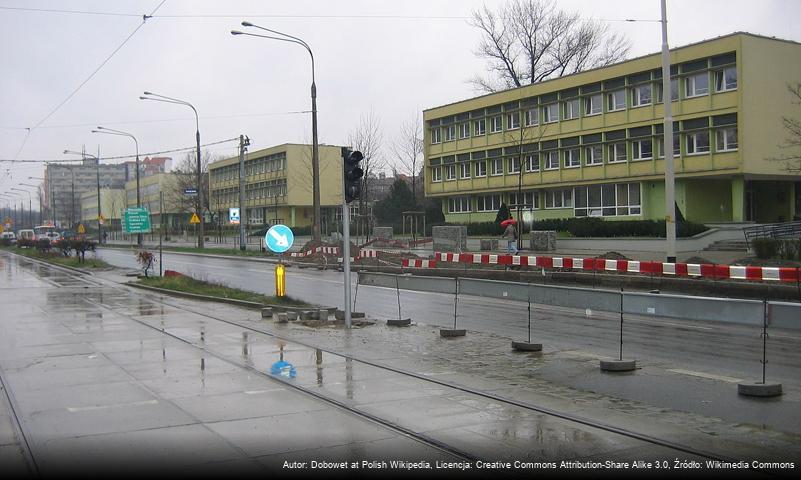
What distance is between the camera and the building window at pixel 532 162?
50.7 meters

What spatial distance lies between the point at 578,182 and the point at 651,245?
39.2 ft

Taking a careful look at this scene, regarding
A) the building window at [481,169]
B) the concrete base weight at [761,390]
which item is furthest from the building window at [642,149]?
the concrete base weight at [761,390]

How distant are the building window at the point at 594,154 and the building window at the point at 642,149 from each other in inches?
99.7

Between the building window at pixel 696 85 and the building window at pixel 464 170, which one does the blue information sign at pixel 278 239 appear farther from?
the building window at pixel 464 170

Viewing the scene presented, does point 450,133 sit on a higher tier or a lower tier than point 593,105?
higher

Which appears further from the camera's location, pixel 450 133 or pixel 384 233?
pixel 450 133

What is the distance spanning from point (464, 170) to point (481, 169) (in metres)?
2.15

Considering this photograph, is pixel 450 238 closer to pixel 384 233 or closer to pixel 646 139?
pixel 384 233

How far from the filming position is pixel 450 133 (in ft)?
196

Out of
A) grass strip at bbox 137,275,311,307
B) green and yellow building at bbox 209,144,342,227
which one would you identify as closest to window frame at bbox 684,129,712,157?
grass strip at bbox 137,275,311,307

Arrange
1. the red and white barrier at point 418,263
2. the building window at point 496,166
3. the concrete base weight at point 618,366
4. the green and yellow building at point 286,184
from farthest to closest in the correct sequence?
the green and yellow building at point 286,184
the building window at point 496,166
the red and white barrier at point 418,263
the concrete base weight at point 618,366

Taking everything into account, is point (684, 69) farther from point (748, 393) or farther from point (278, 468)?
point (278, 468)

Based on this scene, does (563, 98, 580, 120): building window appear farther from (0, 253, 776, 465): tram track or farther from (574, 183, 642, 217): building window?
(0, 253, 776, 465): tram track

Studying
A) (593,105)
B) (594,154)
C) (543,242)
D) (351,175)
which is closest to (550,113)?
(593,105)
